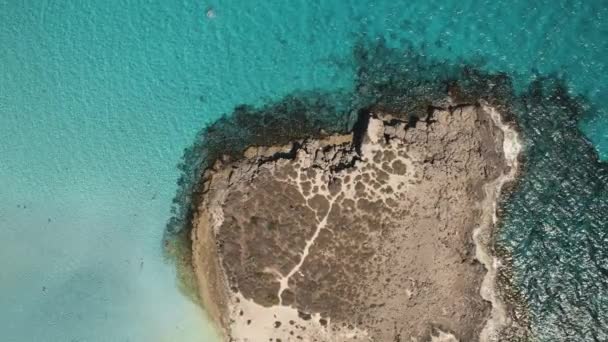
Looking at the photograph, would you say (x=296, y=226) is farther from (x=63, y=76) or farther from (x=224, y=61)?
(x=63, y=76)

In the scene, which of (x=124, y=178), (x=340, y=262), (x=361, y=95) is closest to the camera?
(x=340, y=262)

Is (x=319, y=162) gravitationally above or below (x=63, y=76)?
below

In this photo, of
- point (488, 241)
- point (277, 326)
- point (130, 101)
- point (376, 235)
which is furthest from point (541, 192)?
point (130, 101)

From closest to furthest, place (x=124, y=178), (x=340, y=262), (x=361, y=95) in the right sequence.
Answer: (x=340, y=262)
(x=361, y=95)
(x=124, y=178)

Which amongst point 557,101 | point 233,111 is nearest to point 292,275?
point 233,111

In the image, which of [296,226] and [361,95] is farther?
[361,95]

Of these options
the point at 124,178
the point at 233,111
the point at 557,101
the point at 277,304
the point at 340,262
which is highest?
the point at 557,101
